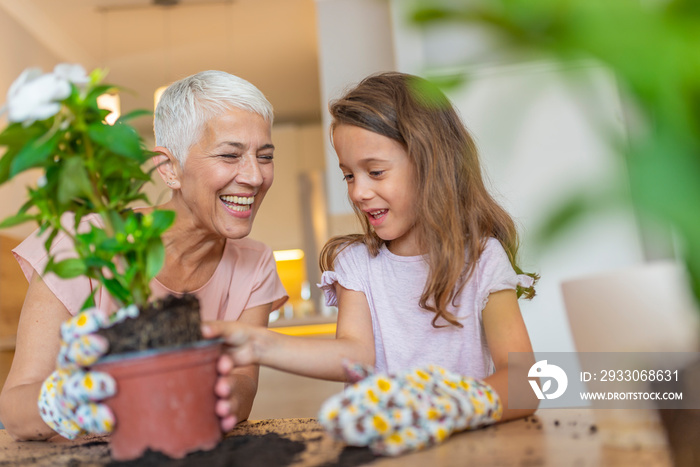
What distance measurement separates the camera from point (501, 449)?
2.27 feet

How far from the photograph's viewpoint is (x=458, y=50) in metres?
0.23

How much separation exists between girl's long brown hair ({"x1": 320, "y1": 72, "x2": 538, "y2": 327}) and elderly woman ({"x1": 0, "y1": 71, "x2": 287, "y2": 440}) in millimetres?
214

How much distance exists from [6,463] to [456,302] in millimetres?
Answer: 845

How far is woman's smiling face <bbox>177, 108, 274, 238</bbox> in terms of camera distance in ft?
4.40

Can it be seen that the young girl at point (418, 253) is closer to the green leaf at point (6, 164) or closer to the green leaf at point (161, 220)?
the green leaf at point (161, 220)

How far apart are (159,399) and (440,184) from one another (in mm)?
774

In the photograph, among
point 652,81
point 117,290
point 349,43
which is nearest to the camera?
point 652,81

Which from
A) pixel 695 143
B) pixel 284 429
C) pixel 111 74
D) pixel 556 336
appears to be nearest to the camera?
pixel 695 143

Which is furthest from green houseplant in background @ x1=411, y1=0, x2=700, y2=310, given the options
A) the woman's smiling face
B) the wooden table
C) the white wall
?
the white wall

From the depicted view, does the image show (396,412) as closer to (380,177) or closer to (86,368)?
(86,368)

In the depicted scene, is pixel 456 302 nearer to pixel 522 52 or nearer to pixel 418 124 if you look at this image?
pixel 418 124

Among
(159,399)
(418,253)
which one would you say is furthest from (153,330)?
(418,253)

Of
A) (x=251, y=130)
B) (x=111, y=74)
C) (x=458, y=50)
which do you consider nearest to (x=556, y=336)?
(x=251, y=130)

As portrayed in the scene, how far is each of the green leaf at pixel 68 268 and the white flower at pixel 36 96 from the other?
0.56ft
